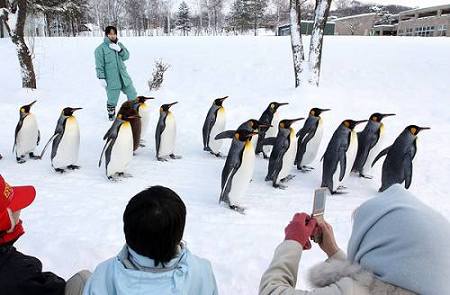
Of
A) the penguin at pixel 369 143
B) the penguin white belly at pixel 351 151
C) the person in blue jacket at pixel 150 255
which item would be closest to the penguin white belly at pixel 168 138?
the penguin white belly at pixel 351 151

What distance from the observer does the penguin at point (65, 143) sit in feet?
15.0

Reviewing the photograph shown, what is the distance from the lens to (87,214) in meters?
3.41

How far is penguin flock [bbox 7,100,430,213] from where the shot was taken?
3.92 meters

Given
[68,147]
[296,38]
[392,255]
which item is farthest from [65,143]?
[296,38]

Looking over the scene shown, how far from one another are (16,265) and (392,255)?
113cm

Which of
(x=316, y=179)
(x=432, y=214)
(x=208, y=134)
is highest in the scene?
(x=432, y=214)

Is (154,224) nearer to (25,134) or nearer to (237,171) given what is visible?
(237,171)

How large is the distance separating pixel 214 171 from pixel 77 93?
520 centimetres

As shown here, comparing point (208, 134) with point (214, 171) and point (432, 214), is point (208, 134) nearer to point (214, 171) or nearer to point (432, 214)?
point (214, 171)

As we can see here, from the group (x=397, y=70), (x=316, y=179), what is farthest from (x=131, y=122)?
(x=397, y=70)

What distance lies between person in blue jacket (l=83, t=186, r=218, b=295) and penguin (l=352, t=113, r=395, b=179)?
3.96 metres

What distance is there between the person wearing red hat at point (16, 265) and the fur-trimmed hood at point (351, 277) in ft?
2.91

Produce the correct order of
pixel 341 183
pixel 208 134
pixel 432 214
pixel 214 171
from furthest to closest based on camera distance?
pixel 208 134 → pixel 214 171 → pixel 341 183 → pixel 432 214

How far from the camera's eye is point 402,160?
4281mm
